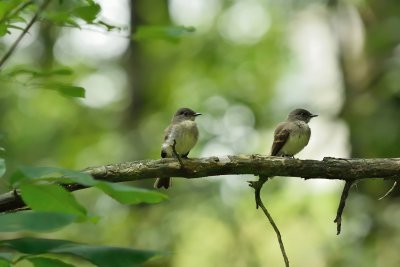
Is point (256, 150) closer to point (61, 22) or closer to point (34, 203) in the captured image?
point (61, 22)

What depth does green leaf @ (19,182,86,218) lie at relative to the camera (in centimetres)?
135

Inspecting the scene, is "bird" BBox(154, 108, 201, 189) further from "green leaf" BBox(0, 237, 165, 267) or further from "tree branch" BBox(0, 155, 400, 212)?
"green leaf" BBox(0, 237, 165, 267)

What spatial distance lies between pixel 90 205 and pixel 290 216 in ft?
10.1

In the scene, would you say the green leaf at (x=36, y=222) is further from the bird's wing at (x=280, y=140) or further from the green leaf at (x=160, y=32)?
the bird's wing at (x=280, y=140)

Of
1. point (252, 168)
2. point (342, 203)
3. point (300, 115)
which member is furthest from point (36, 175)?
point (300, 115)

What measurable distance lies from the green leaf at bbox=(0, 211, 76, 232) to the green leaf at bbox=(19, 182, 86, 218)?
0.07 meters

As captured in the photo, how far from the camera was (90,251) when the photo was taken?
1.28 m

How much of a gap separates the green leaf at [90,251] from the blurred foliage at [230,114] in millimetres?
1257

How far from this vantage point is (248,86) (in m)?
14.0

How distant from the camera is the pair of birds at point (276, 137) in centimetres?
601

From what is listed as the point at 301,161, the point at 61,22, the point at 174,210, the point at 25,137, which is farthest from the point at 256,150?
the point at 61,22

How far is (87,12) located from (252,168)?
1.37m

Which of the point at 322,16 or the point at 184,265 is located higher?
the point at 322,16

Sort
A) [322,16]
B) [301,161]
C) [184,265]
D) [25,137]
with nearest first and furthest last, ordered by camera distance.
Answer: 1. [301,161]
2. [184,265]
3. [322,16]
4. [25,137]
